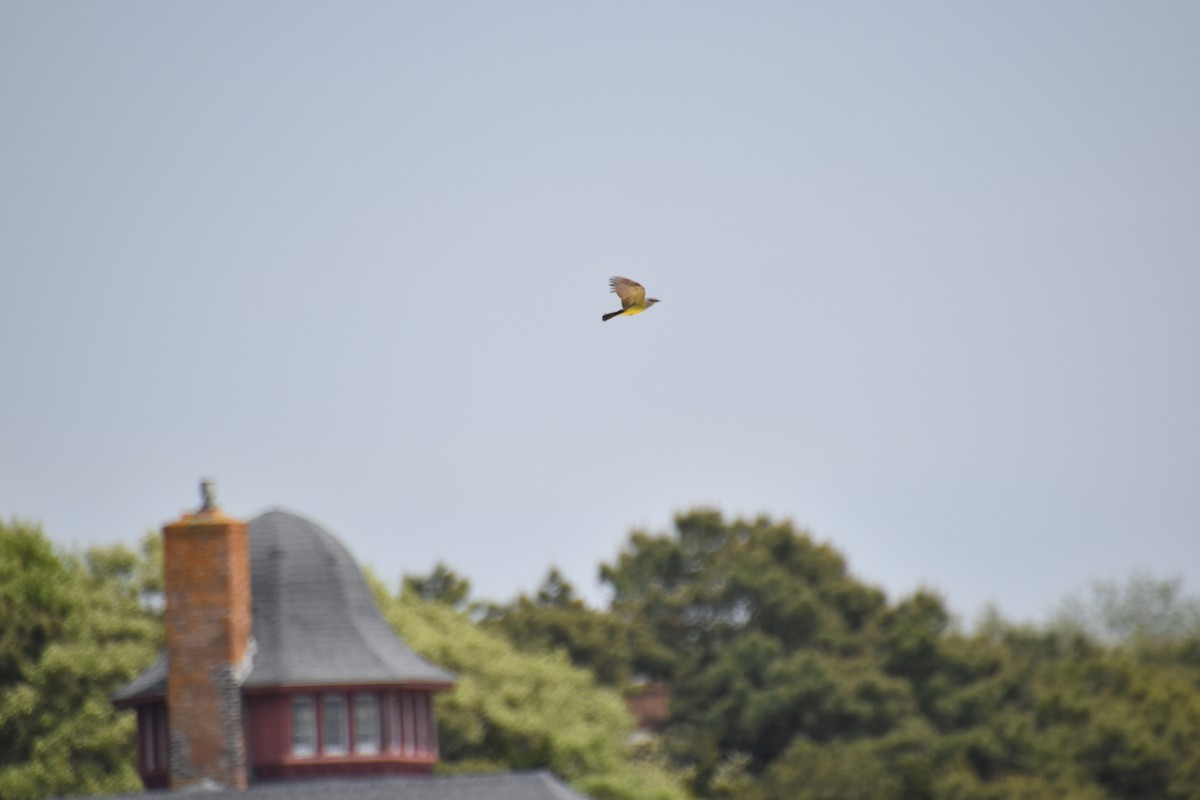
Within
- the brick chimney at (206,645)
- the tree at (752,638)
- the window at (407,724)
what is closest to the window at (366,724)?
the window at (407,724)

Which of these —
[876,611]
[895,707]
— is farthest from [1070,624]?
[895,707]

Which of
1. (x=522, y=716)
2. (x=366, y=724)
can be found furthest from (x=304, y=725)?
(x=522, y=716)

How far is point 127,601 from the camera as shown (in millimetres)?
65312

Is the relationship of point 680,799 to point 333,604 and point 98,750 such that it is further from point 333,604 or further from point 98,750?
point 333,604

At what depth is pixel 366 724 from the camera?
45062 millimetres

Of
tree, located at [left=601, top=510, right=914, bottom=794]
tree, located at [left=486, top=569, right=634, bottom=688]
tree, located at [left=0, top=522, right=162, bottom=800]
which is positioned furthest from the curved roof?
tree, located at [left=486, top=569, right=634, bottom=688]

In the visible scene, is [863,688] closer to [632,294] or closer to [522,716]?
[522,716]

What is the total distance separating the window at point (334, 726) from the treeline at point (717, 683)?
624 inches

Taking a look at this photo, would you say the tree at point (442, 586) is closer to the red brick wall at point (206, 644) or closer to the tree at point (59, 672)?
the tree at point (59, 672)

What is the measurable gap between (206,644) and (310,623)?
8.47 ft

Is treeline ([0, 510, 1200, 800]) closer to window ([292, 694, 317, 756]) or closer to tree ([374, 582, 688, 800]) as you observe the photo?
tree ([374, 582, 688, 800])

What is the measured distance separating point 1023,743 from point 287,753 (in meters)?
37.7

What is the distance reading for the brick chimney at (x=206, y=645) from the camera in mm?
43062

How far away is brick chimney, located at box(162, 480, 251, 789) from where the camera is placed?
4306 cm
